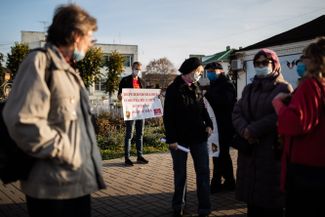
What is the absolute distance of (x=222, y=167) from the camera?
6.00 m

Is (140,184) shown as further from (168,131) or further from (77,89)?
(77,89)

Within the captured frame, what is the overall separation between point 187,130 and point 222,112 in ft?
5.13

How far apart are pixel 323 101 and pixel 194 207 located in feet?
9.90

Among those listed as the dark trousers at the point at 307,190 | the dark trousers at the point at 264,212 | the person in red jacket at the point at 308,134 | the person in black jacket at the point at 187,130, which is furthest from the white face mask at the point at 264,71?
the dark trousers at the point at 264,212

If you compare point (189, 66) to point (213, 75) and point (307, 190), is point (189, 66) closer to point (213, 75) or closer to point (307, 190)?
point (213, 75)

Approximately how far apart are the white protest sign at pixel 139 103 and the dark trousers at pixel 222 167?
2809mm

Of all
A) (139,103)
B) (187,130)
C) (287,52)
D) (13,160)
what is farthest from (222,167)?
(287,52)

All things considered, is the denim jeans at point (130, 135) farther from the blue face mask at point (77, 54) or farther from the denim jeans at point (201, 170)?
the blue face mask at point (77, 54)

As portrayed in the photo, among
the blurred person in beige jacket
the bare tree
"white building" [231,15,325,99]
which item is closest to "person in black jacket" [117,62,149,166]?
"white building" [231,15,325,99]

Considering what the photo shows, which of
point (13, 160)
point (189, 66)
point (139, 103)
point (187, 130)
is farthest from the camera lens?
point (139, 103)

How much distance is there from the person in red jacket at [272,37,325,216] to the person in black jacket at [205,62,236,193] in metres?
3.10

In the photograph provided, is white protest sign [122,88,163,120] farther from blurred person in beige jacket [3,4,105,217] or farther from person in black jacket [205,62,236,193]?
blurred person in beige jacket [3,4,105,217]

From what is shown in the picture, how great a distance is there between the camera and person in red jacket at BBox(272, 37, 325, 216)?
102 inches

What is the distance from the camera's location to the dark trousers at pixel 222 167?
596 cm
